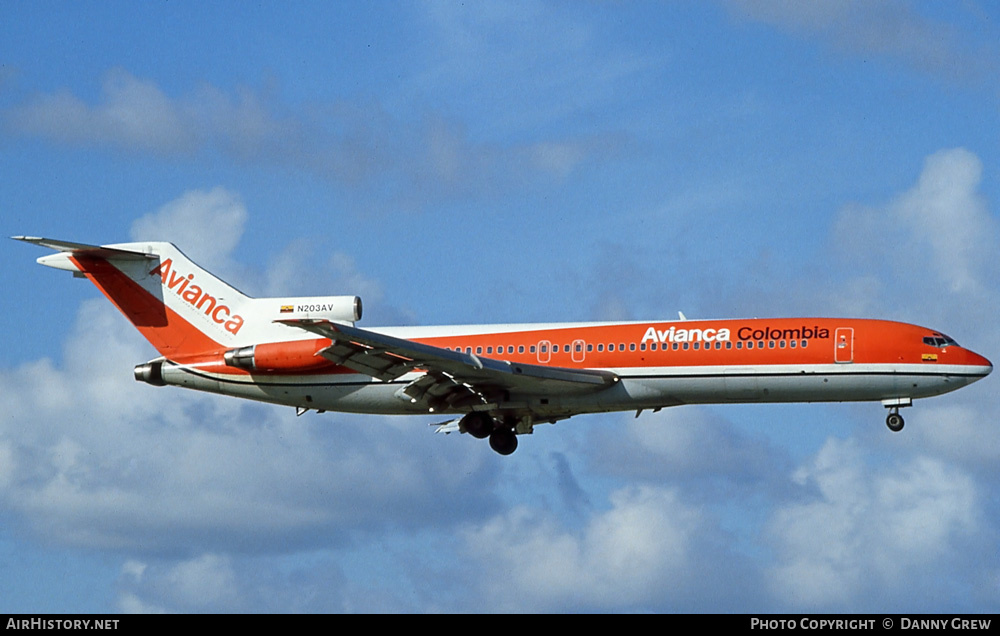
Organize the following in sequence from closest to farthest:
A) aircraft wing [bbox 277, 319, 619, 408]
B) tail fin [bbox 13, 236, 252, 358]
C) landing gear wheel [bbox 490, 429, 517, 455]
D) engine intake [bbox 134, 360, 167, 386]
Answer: aircraft wing [bbox 277, 319, 619, 408]
engine intake [bbox 134, 360, 167, 386]
landing gear wheel [bbox 490, 429, 517, 455]
tail fin [bbox 13, 236, 252, 358]

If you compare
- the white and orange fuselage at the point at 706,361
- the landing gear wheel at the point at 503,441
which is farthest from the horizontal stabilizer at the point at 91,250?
the landing gear wheel at the point at 503,441

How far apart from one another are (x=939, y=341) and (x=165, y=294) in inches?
1017

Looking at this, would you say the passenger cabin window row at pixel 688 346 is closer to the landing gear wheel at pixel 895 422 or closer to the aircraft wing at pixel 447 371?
the aircraft wing at pixel 447 371

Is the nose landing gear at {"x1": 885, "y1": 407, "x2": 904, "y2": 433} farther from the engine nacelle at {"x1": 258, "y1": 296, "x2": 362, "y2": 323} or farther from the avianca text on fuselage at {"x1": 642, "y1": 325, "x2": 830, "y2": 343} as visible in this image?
the engine nacelle at {"x1": 258, "y1": 296, "x2": 362, "y2": 323}

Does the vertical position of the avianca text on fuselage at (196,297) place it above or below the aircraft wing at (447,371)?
above

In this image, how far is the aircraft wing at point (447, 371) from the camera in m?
45.0

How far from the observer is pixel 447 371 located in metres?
46.8

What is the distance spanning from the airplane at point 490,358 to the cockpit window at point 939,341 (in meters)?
0.04

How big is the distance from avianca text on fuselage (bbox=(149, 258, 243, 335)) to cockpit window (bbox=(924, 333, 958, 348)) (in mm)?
22672

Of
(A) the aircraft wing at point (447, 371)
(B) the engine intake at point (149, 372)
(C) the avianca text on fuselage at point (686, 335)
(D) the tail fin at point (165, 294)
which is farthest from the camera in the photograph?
(D) the tail fin at point (165, 294)

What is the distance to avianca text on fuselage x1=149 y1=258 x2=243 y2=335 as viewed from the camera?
169 feet

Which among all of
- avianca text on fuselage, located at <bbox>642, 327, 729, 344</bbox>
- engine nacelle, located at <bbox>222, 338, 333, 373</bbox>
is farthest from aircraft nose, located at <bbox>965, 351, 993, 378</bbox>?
engine nacelle, located at <bbox>222, 338, 333, 373</bbox>
